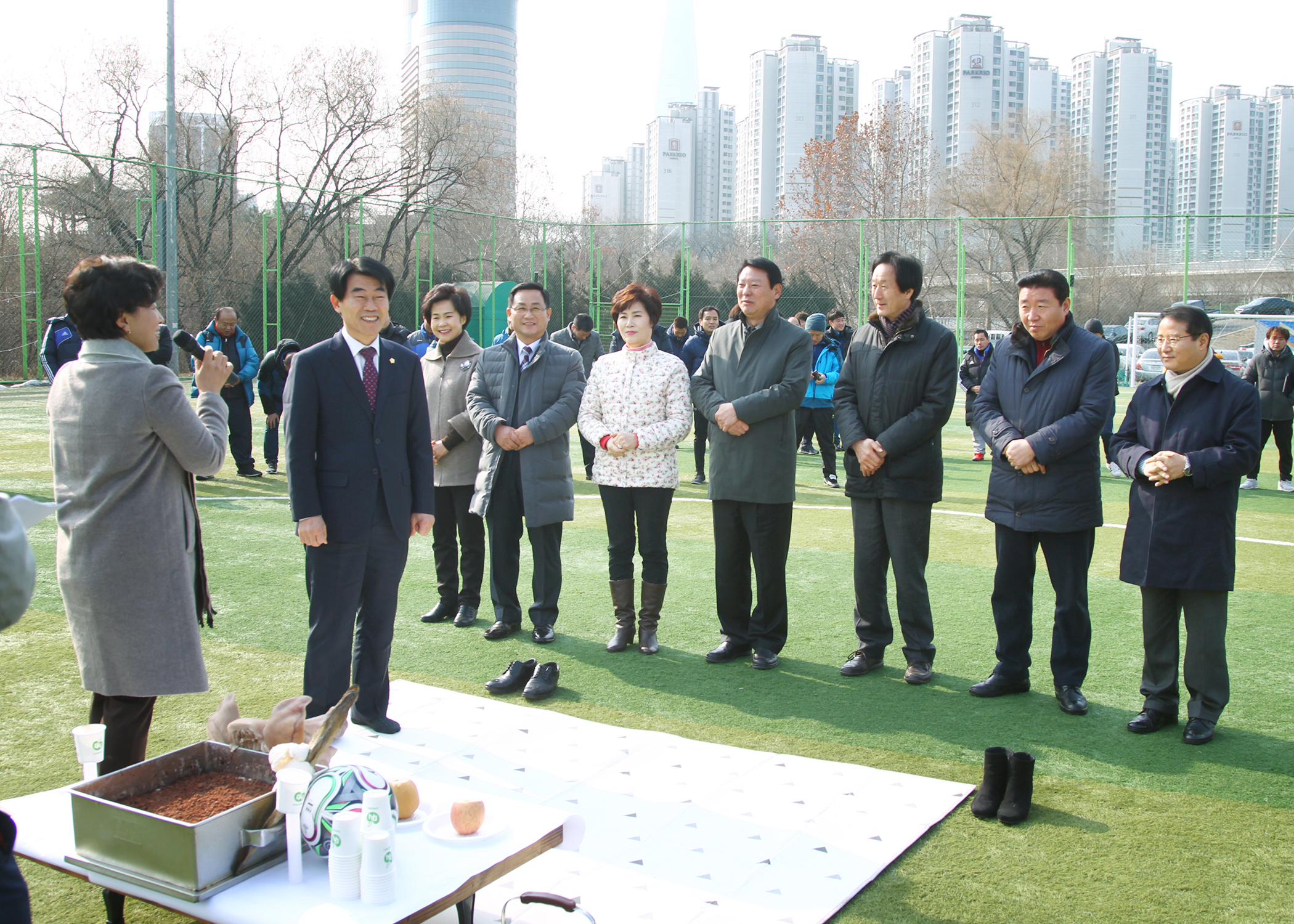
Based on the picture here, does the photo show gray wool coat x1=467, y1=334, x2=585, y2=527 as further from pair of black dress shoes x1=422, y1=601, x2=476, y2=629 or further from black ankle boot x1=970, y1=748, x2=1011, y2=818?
black ankle boot x1=970, y1=748, x2=1011, y2=818

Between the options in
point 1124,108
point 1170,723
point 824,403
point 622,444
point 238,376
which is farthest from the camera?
point 1124,108

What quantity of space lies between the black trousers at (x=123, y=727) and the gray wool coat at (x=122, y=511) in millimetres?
70

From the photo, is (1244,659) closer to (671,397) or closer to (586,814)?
(671,397)

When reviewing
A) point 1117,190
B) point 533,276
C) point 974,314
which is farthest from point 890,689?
point 1117,190

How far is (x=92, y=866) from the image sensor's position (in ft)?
7.55

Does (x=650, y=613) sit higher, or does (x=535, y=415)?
(x=535, y=415)

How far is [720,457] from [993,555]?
10.7ft

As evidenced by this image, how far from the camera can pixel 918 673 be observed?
15.0ft

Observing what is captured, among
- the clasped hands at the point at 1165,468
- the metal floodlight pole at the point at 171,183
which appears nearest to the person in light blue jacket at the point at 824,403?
the clasped hands at the point at 1165,468

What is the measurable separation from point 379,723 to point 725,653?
1.74 m

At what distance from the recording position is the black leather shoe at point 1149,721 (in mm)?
3967

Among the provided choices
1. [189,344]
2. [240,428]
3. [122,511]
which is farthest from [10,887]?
[240,428]

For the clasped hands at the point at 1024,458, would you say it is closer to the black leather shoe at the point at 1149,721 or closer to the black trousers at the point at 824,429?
the black leather shoe at the point at 1149,721

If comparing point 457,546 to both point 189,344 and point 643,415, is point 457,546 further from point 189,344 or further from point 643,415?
point 189,344
